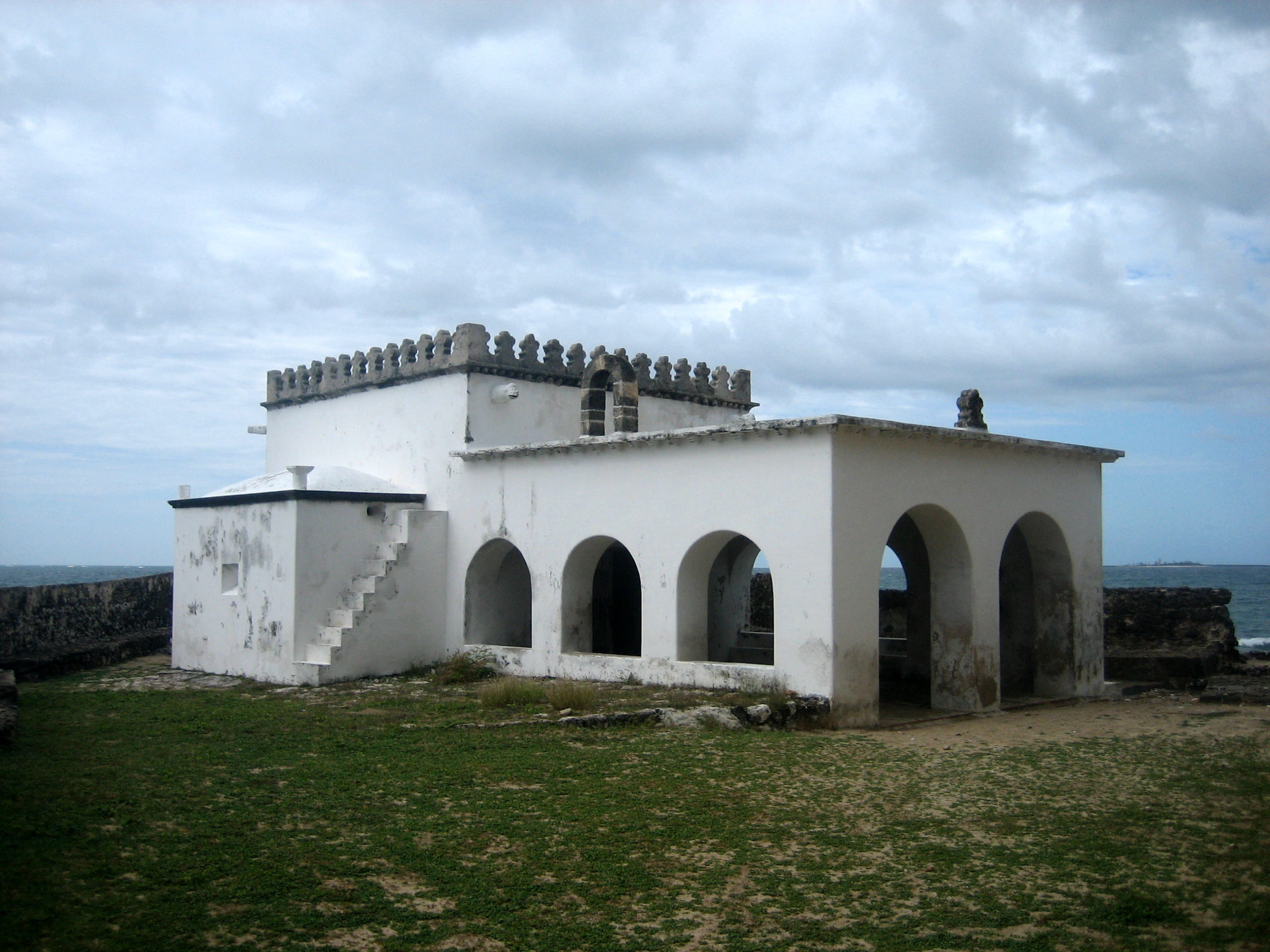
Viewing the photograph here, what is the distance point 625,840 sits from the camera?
7.25 meters

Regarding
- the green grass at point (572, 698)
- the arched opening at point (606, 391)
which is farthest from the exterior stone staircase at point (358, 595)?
the green grass at point (572, 698)

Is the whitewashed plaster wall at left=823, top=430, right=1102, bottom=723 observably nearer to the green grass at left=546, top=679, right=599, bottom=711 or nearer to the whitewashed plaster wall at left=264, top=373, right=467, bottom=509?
the green grass at left=546, top=679, right=599, bottom=711

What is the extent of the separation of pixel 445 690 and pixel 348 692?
1.28 meters

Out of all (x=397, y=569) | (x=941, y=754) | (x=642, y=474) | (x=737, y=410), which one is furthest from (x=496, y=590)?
(x=941, y=754)

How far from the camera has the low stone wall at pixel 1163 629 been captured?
18703mm

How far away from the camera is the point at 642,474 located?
1433cm

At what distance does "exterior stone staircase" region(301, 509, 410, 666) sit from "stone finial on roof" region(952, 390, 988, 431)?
8.30 metres

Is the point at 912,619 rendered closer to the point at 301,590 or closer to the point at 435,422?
the point at 435,422

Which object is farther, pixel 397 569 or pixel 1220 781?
pixel 397 569

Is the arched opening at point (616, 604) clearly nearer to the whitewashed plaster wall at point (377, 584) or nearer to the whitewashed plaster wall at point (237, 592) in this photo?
the whitewashed plaster wall at point (377, 584)

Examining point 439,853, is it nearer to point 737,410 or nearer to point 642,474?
point 642,474

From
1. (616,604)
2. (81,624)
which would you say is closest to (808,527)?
(616,604)

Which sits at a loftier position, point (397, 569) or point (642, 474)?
point (642, 474)

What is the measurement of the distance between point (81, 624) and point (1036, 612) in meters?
16.3
